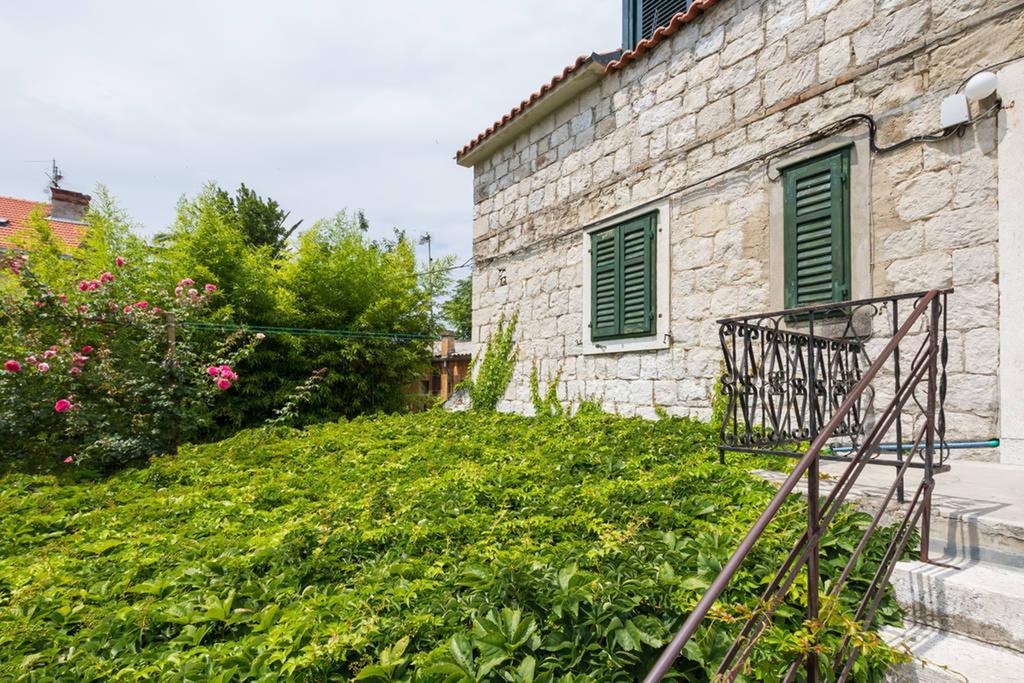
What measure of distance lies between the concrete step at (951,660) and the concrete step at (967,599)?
0.03m

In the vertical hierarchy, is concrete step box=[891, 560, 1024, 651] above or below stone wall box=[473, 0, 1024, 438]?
below

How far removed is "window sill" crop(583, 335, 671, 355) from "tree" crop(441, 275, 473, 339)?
→ 75.0 feet

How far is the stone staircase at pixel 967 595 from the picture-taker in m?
1.74

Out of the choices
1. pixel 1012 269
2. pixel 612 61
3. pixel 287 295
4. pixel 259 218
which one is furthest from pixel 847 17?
pixel 259 218

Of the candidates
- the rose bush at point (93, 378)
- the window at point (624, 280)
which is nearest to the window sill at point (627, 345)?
the window at point (624, 280)

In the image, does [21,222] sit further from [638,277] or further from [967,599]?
[967,599]

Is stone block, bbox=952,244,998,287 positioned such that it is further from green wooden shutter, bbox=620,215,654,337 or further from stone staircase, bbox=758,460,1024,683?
green wooden shutter, bbox=620,215,654,337

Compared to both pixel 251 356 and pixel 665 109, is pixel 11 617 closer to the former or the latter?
pixel 665 109

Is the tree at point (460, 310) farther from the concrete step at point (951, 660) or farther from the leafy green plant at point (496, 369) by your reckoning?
the concrete step at point (951, 660)

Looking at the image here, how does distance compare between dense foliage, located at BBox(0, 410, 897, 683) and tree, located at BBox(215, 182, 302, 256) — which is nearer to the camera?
dense foliage, located at BBox(0, 410, 897, 683)

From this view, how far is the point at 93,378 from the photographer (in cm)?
595

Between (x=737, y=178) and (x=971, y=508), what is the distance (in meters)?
3.16

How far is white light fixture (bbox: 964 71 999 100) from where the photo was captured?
132 inches

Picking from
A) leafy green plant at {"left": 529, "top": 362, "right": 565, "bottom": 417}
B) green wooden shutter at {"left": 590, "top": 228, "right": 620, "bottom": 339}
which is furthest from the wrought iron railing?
leafy green plant at {"left": 529, "top": 362, "right": 565, "bottom": 417}
